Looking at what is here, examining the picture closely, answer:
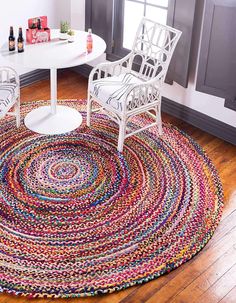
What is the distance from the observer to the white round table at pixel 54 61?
3334mm

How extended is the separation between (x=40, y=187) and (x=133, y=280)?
965mm

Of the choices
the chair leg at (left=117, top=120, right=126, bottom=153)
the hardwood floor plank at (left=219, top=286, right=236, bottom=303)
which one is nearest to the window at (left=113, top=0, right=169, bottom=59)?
the chair leg at (left=117, top=120, right=126, bottom=153)

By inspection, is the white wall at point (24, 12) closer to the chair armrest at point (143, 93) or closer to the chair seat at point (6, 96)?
the chair seat at point (6, 96)

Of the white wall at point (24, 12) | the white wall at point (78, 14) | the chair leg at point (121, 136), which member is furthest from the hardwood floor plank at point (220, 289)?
the white wall at point (78, 14)

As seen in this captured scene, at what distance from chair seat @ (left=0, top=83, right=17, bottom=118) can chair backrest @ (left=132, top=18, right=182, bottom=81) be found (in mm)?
974

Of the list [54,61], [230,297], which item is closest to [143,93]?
[54,61]

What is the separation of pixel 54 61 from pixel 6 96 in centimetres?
41

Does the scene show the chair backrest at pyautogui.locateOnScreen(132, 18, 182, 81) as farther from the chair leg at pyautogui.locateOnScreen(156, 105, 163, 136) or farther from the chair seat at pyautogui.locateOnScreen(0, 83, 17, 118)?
the chair seat at pyautogui.locateOnScreen(0, 83, 17, 118)

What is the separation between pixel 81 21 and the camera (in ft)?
14.8

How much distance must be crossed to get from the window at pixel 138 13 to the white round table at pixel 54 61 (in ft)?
1.60

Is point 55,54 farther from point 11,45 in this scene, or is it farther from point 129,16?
point 129,16

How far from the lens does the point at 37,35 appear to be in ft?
11.7

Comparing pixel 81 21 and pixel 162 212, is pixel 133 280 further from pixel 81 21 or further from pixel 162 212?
pixel 81 21

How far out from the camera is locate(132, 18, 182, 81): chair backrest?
11.5 ft
